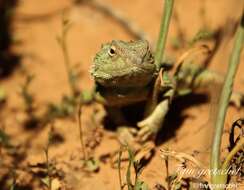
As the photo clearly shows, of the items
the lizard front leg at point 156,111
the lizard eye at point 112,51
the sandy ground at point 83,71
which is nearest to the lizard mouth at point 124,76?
the lizard eye at point 112,51

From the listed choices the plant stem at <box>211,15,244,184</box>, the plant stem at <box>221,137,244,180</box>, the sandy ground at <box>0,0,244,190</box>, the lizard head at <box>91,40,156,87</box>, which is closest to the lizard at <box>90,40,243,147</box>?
the lizard head at <box>91,40,156,87</box>

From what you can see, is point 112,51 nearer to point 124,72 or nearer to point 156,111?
point 124,72

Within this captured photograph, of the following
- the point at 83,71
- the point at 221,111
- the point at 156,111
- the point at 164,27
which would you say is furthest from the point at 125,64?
the point at 83,71

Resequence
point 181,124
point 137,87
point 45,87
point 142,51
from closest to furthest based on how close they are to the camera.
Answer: point 142,51, point 137,87, point 181,124, point 45,87

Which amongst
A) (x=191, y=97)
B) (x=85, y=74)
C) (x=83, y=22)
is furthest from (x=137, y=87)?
(x=83, y=22)

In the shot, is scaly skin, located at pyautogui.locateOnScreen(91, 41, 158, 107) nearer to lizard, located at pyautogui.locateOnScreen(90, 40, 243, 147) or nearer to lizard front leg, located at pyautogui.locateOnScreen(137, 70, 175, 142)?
lizard, located at pyautogui.locateOnScreen(90, 40, 243, 147)

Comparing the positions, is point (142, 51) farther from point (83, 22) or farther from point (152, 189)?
point (83, 22)

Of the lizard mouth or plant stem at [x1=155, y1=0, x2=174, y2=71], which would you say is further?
plant stem at [x1=155, y1=0, x2=174, y2=71]
